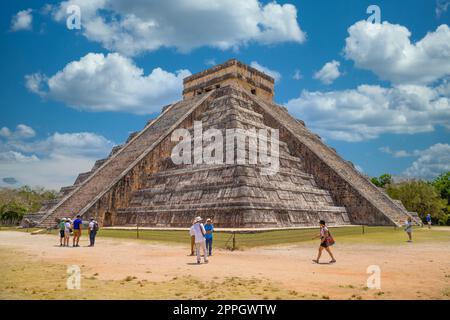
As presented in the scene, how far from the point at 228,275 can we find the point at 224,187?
10959 mm

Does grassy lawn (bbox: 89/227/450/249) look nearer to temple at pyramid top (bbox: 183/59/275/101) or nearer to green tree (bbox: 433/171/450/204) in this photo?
temple at pyramid top (bbox: 183/59/275/101)

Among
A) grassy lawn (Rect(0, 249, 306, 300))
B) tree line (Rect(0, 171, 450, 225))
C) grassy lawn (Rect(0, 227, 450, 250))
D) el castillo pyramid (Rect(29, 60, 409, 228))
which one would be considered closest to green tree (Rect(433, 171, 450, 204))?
tree line (Rect(0, 171, 450, 225))

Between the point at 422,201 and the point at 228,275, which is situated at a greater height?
the point at 422,201

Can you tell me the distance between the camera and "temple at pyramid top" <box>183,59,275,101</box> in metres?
34.4

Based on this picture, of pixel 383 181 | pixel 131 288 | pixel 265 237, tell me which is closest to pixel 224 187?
pixel 265 237

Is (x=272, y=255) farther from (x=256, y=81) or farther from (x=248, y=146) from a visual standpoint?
(x=256, y=81)

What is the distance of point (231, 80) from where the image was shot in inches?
1341

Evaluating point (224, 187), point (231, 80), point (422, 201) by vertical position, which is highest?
point (231, 80)

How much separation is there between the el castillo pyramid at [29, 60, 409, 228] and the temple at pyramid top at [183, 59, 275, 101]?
2.43 m

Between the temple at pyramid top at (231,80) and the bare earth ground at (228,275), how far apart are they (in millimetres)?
24179

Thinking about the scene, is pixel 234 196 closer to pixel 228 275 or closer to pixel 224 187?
pixel 224 187

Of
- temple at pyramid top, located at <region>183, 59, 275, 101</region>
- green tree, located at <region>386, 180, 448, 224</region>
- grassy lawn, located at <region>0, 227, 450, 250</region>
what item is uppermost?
temple at pyramid top, located at <region>183, 59, 275, 101</region>
